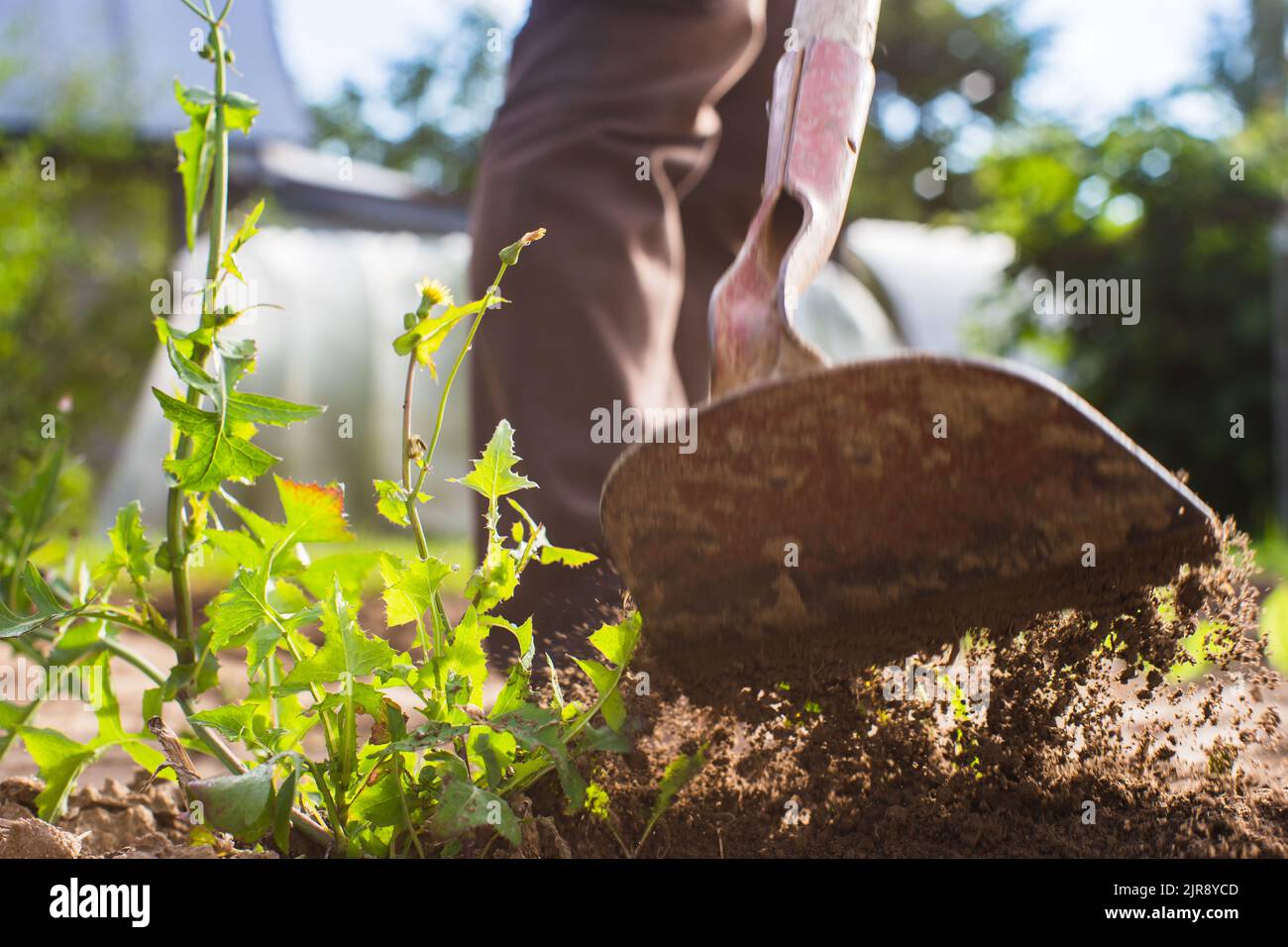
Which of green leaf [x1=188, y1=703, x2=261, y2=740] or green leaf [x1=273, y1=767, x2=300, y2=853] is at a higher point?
green leaf [x1=188, y1=703, x2=261, y2=740]

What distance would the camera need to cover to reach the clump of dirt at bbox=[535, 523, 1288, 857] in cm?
99

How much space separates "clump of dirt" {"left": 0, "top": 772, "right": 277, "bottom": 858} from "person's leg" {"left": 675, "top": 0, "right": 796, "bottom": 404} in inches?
45.9

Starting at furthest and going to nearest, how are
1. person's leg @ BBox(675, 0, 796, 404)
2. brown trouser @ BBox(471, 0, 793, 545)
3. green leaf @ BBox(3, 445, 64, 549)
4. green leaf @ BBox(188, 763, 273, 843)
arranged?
person's leg @ BBox(675, 0, 796, 404) → brown trouser @ BBox(471, 0, 793, 545) → green leaf @ BBox(3, 445, 64, 549) → green leaf @ BBox(188, 763, 273, 843)

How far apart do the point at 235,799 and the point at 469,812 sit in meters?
0.16

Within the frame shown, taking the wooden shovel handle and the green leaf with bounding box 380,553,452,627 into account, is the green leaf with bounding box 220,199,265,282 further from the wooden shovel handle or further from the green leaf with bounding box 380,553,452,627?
the wooden shovel handle

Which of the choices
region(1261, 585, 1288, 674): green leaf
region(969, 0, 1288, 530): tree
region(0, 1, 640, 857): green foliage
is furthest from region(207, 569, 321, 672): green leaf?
region(969, 0, 1288, 530): tree

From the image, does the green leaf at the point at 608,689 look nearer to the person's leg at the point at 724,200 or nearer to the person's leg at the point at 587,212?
the person's leg at the point at 587,212

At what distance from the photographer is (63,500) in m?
1.55

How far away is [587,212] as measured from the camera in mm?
1704

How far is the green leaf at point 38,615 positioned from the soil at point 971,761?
178 mm

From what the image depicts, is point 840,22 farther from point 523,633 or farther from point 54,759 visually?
point 54,759

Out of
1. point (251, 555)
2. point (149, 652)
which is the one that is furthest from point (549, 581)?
point (149, 652)

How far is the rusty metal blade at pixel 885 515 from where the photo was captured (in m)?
0.87
